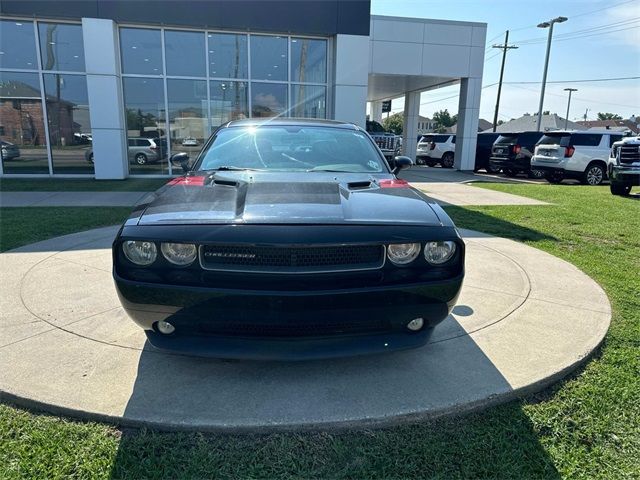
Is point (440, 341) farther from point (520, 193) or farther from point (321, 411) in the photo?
point (520, 193)

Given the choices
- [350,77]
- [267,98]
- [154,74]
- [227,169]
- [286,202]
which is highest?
[350,77]

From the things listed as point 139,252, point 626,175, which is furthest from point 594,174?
point 139,252

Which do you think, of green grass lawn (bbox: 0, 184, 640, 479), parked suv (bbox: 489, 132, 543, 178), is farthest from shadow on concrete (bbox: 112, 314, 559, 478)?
parked suv (bbox: 489, 132, 543, 178)

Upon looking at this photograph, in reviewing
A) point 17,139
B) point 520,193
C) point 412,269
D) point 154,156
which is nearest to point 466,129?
point 520,193

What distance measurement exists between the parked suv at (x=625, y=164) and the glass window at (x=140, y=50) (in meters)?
12.9

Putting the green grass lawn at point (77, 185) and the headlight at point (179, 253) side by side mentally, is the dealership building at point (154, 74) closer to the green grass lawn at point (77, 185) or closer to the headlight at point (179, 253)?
the green grass lawn at point (77, 185)

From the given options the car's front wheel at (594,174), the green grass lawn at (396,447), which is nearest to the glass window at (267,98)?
the car's front wheel at (594,174)

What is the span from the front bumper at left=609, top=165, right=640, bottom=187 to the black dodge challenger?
36.5 ft

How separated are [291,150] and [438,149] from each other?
68.5 ft

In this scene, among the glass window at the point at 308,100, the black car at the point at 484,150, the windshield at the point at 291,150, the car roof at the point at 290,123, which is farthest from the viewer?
the black car at the point at 484,150

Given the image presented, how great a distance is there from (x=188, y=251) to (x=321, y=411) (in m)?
1.12

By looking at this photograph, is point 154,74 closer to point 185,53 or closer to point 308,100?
point 185,53

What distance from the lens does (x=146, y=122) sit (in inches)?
522

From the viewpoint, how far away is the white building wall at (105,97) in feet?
39.4
